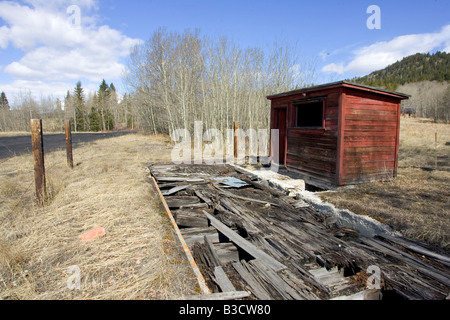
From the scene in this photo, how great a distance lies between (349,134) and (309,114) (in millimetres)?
2097

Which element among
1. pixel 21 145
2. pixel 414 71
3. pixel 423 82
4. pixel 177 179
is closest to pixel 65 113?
pixel 21 145

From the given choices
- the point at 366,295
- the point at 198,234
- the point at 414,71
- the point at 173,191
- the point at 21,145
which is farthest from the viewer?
the point at 414,71

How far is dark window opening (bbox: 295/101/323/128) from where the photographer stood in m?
8.84

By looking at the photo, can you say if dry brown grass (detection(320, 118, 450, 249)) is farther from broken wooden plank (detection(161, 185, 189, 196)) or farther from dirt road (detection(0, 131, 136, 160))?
dirt road (detection(0, 131, 136, 160))

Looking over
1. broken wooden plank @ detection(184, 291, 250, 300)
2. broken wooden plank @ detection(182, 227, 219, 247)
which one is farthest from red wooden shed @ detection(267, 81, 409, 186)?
broken wooden plank @ detection(184, 291, 250, 300)

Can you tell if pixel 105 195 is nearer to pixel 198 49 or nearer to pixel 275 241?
pixel 275 241

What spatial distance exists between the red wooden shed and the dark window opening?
0.03 m

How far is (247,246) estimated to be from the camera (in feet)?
11.9

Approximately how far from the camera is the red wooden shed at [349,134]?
287 inches

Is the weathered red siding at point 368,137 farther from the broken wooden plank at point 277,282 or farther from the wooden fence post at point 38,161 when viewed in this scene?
the wooden fence post at point 38,161

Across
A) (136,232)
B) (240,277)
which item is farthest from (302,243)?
(136,232)

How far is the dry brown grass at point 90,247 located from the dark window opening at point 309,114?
19.8 ft

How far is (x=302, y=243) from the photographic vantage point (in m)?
3.81

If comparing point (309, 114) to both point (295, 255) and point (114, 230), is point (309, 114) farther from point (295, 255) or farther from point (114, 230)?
point (114, 230)
